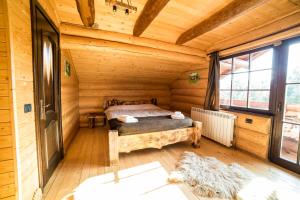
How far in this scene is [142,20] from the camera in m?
2.29

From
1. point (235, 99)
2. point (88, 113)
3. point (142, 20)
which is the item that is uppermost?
point (142, 20)

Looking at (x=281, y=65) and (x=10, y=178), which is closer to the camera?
(x=10, y=178)

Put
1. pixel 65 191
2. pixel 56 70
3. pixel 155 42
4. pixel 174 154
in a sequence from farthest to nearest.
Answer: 1. pixel 155 42
2. pixel 174 154
3. pixel 56 70
4. pixel 65 191

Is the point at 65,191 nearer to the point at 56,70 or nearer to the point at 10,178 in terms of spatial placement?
the point at 10,178

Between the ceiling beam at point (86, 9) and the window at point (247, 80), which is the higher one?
the ceiling beam at point (86, 9)

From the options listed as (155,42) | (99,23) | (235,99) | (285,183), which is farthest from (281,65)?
(99,23)

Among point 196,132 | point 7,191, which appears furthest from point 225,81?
point 7,191

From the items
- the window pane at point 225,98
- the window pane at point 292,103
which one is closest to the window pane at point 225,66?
the window pane at point 225,98

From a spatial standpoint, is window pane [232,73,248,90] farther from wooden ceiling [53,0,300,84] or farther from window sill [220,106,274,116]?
wooden ceiling [53,0,300,84]

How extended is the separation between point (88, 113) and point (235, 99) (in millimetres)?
4348

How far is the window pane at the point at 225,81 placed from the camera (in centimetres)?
338

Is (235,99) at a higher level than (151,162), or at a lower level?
higher

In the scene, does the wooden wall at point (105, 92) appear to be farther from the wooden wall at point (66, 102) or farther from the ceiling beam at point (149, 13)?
the ceiling beam at point (149, 13)

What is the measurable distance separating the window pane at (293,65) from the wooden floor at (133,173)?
1509mm
